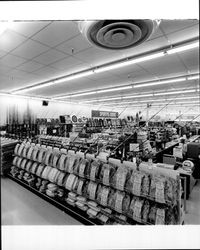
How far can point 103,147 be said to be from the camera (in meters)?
3.27

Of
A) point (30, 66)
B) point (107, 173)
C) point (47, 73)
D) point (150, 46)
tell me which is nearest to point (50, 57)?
point (30, 66)

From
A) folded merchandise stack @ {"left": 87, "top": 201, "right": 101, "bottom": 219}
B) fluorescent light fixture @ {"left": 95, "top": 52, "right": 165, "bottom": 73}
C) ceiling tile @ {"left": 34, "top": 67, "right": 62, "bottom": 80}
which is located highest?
ceiling tile @ {"left": 34, "top": 67, "right": 62, "bottom": 80}

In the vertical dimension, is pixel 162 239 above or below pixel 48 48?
below

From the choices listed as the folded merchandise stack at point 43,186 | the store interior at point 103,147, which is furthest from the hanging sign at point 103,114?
the folded merchandise stack at point 43,186

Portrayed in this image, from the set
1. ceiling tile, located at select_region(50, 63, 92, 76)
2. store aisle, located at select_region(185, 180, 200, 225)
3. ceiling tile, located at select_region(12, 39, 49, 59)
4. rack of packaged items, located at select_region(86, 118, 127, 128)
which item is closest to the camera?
store aisle, located at select_region(185, 180, 200, 225)

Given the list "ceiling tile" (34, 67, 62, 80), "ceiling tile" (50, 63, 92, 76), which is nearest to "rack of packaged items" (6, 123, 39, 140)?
"ceiling tile" (34, 67, 62, 80)

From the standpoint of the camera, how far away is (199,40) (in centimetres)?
110

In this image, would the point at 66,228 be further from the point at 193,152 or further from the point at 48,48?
the point at 193,152

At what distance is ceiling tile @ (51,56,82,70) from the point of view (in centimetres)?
403

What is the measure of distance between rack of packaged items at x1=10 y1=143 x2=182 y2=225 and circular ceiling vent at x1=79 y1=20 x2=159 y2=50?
4.26 ft

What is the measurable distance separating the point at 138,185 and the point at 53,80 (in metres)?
5.42

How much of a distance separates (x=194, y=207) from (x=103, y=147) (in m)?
2.01

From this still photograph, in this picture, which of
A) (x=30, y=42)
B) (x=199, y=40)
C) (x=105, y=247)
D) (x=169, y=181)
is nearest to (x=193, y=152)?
(x=169, y=181)

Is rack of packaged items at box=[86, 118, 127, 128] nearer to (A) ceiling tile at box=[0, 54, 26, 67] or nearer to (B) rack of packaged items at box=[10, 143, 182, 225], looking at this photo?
(A) ceiling tile at box=[0, 54, 26, 67]
